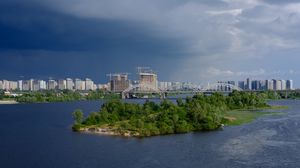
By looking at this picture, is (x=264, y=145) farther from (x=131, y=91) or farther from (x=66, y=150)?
(x=131, y=91)

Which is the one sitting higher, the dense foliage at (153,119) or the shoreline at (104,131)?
the dense foliage at (153,119)

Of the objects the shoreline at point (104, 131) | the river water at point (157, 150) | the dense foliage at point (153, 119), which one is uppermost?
the dense foliage at point (153, 119)

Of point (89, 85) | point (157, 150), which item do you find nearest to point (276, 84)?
point (89, 85)

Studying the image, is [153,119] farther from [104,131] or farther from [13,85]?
[13,85]

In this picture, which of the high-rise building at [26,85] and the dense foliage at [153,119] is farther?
the high-rise building at [26,85]

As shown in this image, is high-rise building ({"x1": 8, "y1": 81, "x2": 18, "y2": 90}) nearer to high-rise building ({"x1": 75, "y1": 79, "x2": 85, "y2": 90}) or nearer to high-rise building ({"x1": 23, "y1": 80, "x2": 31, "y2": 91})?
high-rise building ({"x1": 23, "y1": 80, "x2": 31, "y2": 91})

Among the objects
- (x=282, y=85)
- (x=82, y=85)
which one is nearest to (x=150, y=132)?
(x=282, y=85)

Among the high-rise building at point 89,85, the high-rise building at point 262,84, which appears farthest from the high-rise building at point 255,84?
the high-rise building at point 89,85

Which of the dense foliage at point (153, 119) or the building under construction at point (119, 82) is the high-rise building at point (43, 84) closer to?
the building under construction at point (119, 82)
